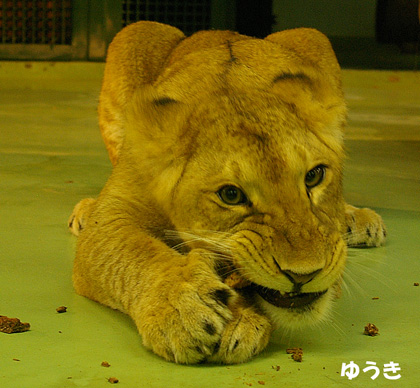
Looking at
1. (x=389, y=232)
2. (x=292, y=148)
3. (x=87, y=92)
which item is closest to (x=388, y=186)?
(x=389, y=232)

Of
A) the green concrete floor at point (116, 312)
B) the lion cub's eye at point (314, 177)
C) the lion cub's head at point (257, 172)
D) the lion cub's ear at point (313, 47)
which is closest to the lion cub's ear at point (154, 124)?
the lion cub's head at point (257, 172)

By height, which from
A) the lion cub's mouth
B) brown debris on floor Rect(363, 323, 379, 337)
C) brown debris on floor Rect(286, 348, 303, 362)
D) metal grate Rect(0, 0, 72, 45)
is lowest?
metal grate Rect(0, 0, 72, 45)

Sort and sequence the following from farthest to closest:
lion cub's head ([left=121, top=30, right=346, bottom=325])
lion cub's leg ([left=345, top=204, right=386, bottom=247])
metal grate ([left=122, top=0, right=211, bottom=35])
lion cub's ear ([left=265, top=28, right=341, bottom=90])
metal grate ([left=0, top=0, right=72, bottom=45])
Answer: metal grate ([left=122, top=0, right=211, bottom=35]) → metal grate ([left=0, top=0, right=72, bottom=45]) → lion cub's ear ([left=265, top=28, right=341, bottom=90]) → lion cub's leg ([left=345, top=204, right=386, bottom=247]) → lion cub's head ([left=121, top=30, right=346, bottom=325])

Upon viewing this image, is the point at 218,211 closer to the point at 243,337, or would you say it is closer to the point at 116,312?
the point at 243,337

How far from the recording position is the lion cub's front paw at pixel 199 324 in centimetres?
260

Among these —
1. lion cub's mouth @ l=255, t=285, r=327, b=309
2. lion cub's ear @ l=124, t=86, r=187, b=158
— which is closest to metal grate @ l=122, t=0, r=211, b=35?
lion cub's ear @ l=124, t=86, r=187, b=158

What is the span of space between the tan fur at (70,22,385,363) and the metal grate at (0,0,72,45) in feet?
27.6

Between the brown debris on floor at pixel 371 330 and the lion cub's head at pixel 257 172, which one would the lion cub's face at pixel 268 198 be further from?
the brown debris on floor at pixel 371 330

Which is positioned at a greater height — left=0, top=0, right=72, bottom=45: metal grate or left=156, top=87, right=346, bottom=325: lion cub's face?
left=156, top=87, right=346, bottom=325: lion cub's face

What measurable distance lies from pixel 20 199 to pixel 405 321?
103 inches

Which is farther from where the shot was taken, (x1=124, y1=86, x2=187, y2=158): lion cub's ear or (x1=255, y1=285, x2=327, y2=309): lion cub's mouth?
(x1=124, y1=86, x2=187, y2=158): lion cub's ear

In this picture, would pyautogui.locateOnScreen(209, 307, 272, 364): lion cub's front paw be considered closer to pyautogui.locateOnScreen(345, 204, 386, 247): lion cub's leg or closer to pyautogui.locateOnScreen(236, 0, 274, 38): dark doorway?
pyautogui.locateOnScreen(345, 204, 386, 247): lion cub's leg

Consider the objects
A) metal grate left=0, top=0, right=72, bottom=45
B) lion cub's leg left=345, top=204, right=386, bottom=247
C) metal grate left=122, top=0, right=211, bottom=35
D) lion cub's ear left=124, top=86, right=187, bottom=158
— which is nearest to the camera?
lion cub's ear left=124, top=86, right=187, bottom=158

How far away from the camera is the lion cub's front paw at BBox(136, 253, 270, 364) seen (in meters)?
2.60
